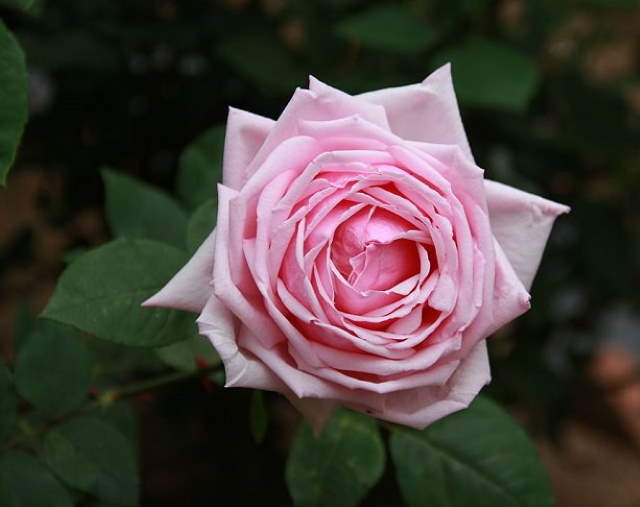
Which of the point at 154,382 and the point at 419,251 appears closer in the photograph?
the point at 419,251

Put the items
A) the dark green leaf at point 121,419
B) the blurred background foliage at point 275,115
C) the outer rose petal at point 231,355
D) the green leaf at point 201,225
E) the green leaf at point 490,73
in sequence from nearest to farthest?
the outer rose petal at point 231,355 → the green leaf at point 201,225 → the dark green leaf at point 121,419 → the green leaf at point 490,73 → the blurred background foliage at point 275,115

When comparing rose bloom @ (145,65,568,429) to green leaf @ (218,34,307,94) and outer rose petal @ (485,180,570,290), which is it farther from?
green leaf @ (218,34,307,94)

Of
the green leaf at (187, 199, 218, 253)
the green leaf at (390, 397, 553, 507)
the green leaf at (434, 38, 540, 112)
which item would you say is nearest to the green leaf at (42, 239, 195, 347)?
the green leaf at (187, 199, 218, 253)

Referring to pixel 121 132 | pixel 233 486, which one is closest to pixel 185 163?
pixel 121 132

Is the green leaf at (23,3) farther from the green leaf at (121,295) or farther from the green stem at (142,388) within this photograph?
the green stem at (142,388)

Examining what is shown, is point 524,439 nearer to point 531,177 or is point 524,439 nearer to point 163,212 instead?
point 163,212

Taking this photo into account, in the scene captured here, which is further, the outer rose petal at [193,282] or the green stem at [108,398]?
the green stem at [108,398]

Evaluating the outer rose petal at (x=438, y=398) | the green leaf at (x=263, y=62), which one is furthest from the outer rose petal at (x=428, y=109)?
the green leaf at (x=263, y=62)
